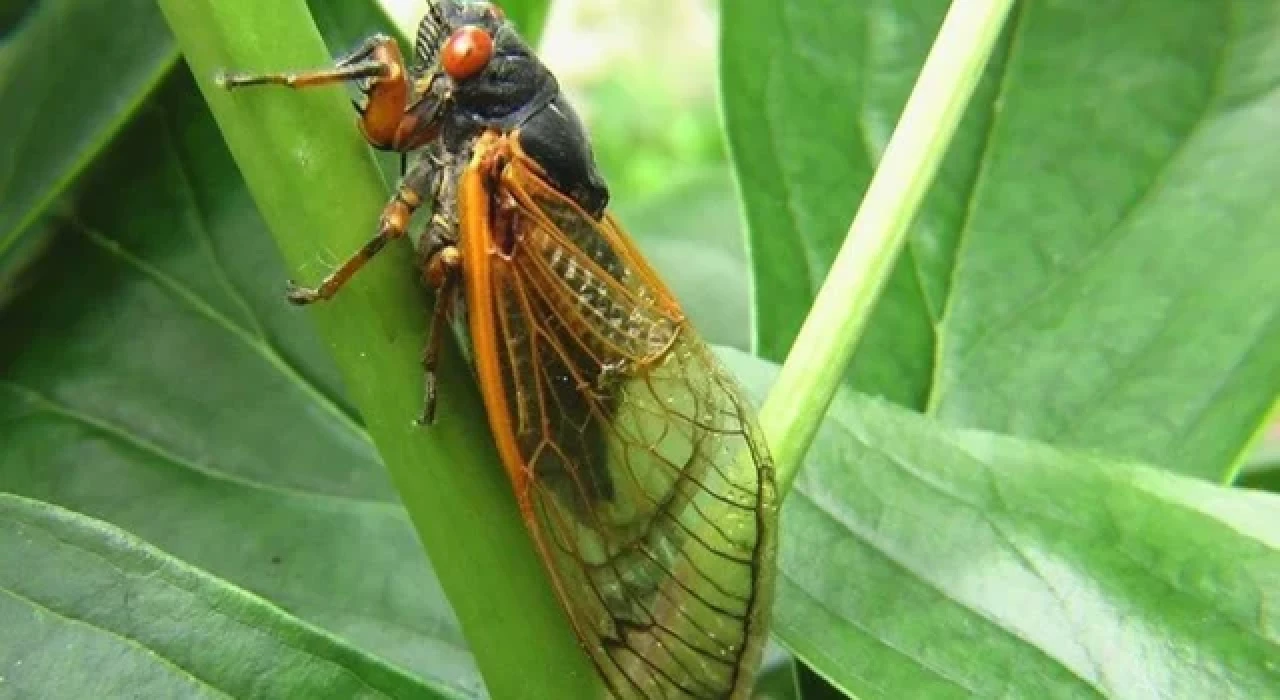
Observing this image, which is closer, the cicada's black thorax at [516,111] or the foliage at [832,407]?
the foliage at [832,407]

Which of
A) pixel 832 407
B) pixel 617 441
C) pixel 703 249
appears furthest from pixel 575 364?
pixel 703 249

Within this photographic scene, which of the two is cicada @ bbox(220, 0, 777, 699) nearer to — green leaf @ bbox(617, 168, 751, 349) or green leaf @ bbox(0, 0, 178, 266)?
green leaf @ bbox(0, 0, 178, 266)

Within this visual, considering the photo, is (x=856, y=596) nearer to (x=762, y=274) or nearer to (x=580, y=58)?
(x=762, y=274)

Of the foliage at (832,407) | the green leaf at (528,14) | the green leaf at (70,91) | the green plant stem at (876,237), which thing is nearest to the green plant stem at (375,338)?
the foliage at (832,407)

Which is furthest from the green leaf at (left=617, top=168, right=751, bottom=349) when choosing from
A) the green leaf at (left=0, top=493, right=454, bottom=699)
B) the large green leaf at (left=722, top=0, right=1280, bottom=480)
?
the green leaf at (left=0, top=493, right=454, bottom=699)

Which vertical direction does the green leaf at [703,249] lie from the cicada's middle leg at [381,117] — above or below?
below

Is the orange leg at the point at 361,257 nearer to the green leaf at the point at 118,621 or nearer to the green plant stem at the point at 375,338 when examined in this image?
the green plant stem at the point at 375,338

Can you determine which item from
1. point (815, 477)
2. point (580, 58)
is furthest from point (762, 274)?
point (580, 58)
